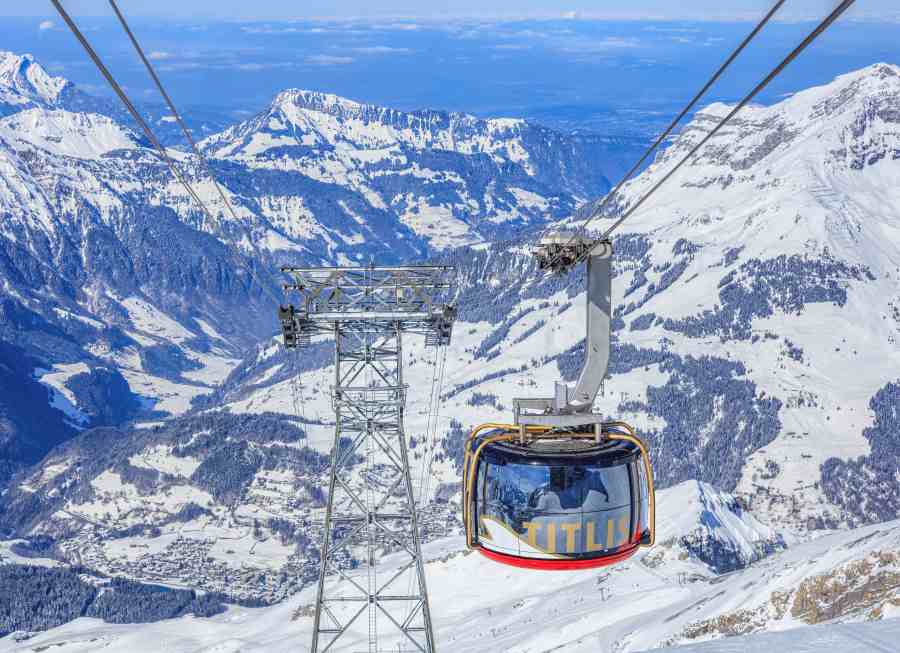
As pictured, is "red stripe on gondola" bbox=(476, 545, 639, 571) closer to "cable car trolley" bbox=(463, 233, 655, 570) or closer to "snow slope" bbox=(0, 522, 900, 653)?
"cable car trolley" bbox=(463, 233, 655, 570)

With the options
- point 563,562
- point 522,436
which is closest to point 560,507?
point 563,562

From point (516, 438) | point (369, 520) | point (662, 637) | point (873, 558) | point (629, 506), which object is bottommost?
point (662, 637)

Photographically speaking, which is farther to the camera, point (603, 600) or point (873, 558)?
point (603, 600)

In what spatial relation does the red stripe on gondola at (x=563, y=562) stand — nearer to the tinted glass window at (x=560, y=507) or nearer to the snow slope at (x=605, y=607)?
the tinted glass window at (x=560, y=507)

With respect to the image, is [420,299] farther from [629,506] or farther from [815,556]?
[815,556]

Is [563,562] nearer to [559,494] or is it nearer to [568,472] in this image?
[559,494]

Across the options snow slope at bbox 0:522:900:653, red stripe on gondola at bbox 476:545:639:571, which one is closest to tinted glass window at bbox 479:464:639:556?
red stripe on gondola at bbox 476:545:639:571

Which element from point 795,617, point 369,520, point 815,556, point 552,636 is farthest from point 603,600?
point 369,520

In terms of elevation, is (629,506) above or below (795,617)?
above

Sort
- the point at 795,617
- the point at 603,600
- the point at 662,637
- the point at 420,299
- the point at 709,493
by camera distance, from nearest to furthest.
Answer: the point at 420,299 < the point at 795,617 < the point at 662,637 < the point at 603,600 < the point at 709,493

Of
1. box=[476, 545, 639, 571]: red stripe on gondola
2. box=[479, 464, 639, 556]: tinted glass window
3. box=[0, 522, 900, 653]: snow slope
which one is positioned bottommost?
box=[0, 522, 900, 653]: snow slope
